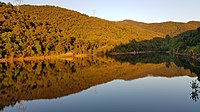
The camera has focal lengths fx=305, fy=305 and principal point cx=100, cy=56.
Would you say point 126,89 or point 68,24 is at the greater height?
point 68,24

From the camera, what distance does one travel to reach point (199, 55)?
77438 millimetres

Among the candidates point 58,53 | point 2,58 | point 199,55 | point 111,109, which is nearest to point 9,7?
point 58,53

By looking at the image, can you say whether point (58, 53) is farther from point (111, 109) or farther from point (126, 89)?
point (111, 109)

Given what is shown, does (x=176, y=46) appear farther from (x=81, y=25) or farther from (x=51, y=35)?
(x=81, y=25)

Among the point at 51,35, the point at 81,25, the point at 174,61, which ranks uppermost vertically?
the point at 81,25

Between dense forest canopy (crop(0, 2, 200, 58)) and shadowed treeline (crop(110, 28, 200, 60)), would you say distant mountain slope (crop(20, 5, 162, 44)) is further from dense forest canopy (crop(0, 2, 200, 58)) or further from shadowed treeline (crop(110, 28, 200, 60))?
shadowed treeline (crop(110, 28, 200, 60))

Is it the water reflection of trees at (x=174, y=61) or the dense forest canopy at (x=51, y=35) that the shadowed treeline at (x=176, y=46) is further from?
the water reflection of trees at (x=174, y=61)

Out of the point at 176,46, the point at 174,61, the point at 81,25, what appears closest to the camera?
the point at 174,61

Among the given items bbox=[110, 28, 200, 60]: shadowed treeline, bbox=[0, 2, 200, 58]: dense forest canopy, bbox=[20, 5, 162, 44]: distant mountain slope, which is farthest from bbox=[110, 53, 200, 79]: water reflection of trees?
bbox=[20, 5, 162, 44]: distant mountain slope

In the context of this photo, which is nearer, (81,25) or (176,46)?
(176,46)

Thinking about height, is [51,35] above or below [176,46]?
above

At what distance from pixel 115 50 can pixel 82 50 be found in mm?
20341

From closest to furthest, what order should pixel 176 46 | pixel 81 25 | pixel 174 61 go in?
1. pixel 174 61
2. pixel 176 46
3. pixel 81 25

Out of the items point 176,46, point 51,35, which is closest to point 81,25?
point 51,35
